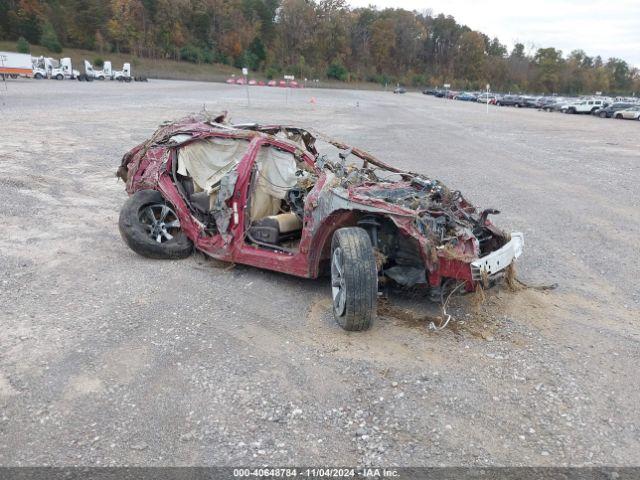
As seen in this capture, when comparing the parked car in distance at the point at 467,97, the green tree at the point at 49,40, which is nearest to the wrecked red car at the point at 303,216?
the parked car in distance at the point at 467,97

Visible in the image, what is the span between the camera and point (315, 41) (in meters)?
121

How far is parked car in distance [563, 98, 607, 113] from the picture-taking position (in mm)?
43719

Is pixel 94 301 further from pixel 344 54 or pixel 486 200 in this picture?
pixel 344 54

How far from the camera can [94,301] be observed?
5004 millimetres

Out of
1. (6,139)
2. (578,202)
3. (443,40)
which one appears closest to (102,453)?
(578,202)

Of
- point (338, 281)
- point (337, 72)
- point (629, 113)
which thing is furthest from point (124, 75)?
point (338, 281)

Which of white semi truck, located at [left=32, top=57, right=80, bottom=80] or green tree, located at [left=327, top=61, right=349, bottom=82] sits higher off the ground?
green tree, located at [left=327, top=61, right=349, bottom=82]

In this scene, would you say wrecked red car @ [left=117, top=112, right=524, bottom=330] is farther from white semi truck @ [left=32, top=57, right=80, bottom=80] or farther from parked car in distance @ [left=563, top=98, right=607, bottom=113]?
white semi truck @ [left=32, top=57, right=80, bottom=80]

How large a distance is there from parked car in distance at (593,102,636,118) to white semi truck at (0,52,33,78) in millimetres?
51430

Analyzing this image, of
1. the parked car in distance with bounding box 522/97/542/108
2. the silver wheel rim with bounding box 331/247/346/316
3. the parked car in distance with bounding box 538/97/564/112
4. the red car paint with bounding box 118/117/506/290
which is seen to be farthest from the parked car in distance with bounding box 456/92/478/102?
the silver wheel rim with bounding box 331/247/346/316

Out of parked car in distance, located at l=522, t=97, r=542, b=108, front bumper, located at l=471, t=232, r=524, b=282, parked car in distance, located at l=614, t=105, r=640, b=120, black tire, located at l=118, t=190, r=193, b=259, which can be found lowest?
black tire, located at l=118, t=190, r=193, b=259

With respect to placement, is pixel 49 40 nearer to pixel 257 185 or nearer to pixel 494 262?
pixel 257 185

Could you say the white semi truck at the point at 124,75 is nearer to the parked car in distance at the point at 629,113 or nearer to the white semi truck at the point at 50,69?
the white semi truck at the point at 50,69

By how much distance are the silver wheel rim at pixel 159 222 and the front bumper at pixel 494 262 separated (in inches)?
140
